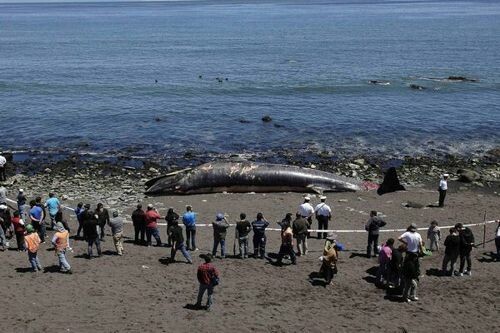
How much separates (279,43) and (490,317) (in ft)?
337

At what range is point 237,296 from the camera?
66.2 ft

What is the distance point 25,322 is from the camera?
59.2 ft

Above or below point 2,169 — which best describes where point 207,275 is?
above

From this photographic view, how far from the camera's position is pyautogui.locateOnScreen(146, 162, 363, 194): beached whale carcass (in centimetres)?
3409

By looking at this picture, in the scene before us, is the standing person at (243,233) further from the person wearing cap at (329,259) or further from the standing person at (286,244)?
the person wearing cap at (329,259)

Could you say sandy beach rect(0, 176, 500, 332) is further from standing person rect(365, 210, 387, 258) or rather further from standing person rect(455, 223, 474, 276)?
standing person rect(455, 223, 474, 276)

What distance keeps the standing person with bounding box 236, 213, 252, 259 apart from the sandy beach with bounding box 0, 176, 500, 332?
42 cm

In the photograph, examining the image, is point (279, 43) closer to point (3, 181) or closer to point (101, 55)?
point (101, 55)

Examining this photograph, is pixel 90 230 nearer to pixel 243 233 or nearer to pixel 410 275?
pixel 243 233

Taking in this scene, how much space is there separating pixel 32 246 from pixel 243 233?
25.0 ft

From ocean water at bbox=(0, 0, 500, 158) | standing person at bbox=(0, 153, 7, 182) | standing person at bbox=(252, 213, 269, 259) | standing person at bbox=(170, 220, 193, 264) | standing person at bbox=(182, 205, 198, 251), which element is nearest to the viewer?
standing person at bbox=(170, 220, 193, 264)

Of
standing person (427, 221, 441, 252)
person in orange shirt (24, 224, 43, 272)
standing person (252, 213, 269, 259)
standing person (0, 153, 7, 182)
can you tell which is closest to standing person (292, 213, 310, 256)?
standing person (252, 213, 269, 259)

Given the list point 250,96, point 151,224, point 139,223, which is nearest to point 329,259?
point 151,224

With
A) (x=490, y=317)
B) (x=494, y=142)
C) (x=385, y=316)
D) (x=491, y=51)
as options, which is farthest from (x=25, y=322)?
(x=491, y=51)
